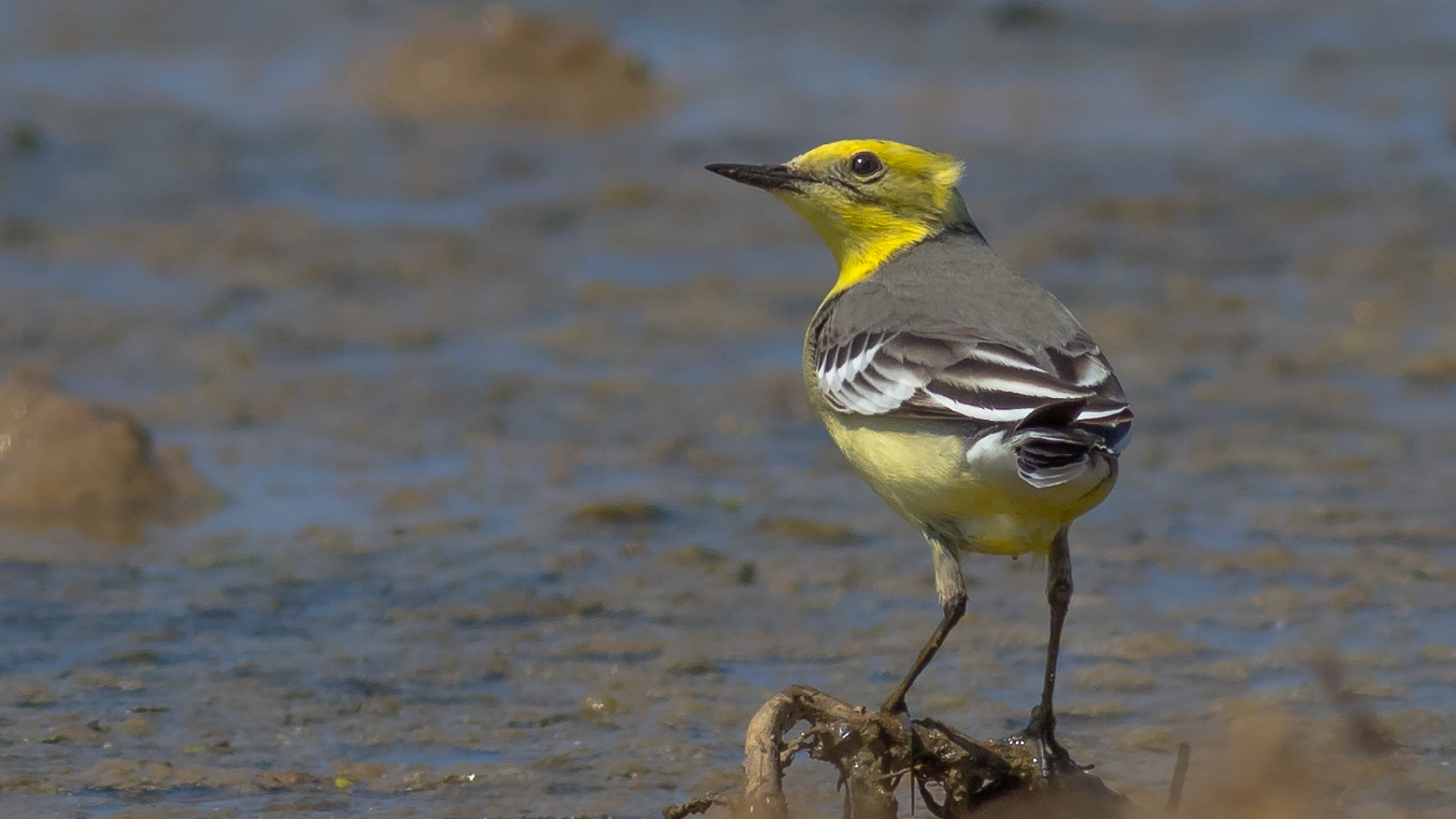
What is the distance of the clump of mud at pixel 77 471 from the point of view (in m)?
8.21

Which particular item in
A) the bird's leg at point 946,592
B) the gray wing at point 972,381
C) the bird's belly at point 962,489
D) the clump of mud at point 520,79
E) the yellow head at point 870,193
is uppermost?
the clump of mud at point 520,79

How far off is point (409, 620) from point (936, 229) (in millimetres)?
2390

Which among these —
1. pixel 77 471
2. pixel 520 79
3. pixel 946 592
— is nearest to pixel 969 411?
pixel 946 592

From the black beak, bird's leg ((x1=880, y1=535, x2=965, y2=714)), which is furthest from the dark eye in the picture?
bird's leg ((x1=880, y1=535, x2=965, y2=714))

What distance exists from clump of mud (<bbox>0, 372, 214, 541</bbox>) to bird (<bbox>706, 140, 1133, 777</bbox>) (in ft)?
11.0

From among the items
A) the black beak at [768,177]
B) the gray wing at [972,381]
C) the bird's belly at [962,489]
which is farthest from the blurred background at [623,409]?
the black beak at [768,177]

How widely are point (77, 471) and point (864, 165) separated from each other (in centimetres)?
365

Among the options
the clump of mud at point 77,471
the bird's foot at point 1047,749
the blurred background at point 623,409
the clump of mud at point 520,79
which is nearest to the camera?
the bird's foot at point 1047,749

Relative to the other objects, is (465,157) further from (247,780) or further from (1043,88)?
(247,780)

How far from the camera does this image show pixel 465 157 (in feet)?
47.2

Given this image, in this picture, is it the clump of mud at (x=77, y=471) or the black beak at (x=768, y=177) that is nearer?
the black beak at (x=768, y=177)

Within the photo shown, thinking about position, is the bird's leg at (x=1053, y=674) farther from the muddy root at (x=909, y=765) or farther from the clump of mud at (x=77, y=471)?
the clump of mud at (x=77, y=471)

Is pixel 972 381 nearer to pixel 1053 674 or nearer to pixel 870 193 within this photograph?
pixel 1053 674

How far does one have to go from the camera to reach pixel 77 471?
830 centimetres
